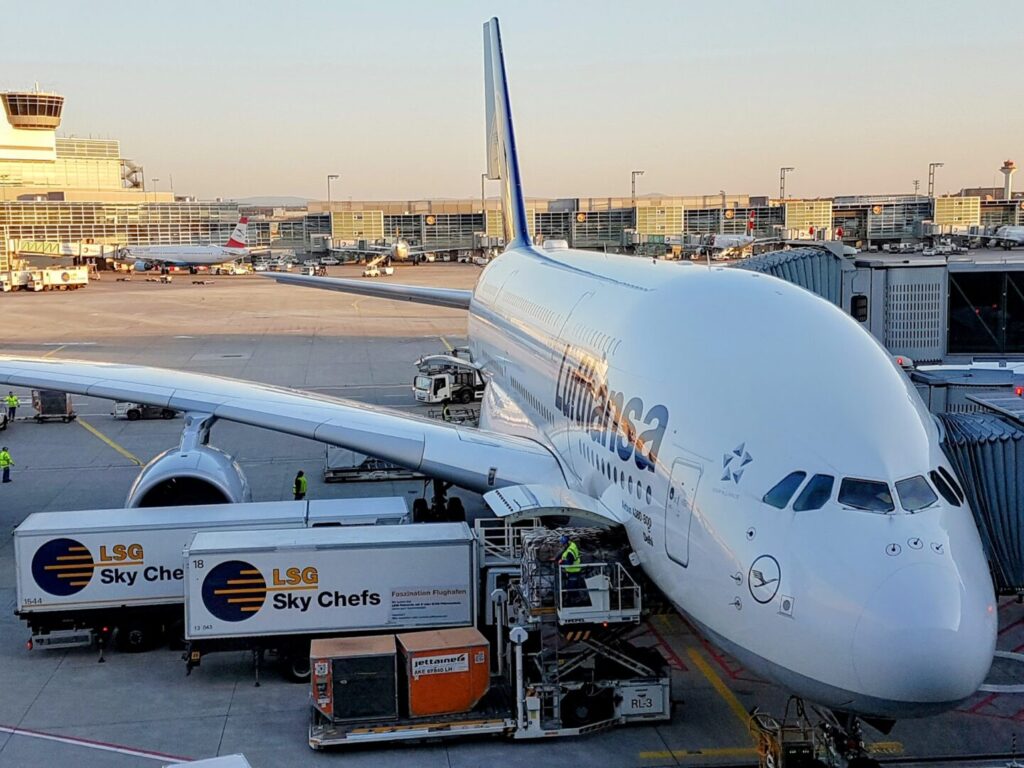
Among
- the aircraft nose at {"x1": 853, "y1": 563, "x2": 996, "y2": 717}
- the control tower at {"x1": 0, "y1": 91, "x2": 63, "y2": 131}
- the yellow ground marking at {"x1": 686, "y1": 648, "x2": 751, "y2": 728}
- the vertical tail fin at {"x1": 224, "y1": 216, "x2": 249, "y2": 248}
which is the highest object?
the control tower at {"x1": 0, "y1": 91, "x2": 63, "y2": 131}

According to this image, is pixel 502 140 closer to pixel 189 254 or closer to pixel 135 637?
pixel 135 637

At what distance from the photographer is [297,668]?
48.2 ft

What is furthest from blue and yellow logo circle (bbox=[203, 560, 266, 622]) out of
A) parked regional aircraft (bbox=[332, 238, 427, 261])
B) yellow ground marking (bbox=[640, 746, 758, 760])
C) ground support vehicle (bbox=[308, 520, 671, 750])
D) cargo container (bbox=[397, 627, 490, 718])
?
parked regional aircraft (bbox=[332, 238, 427, 261])

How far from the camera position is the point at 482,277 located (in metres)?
30.4

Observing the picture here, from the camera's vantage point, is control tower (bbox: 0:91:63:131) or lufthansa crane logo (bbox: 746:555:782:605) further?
control tower (bbox: 0:91:63:131)

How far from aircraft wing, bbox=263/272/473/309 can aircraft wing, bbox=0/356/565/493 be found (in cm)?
908

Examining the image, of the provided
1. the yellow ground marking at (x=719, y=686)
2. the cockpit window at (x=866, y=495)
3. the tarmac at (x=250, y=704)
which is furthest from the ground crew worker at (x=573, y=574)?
the cockpit window at (x=866, y=495)

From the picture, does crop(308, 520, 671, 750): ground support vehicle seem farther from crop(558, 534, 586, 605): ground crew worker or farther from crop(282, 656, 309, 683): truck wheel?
crop(282, 656, 309, 683): truck wheel

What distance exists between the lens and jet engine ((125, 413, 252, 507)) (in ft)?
58.6

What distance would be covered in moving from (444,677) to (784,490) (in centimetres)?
539

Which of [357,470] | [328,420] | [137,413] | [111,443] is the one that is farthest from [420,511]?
[137,413]

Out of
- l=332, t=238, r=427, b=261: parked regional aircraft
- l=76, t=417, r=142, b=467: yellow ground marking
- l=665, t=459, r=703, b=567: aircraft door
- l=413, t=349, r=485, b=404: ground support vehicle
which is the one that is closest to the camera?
l=665, t=459, r=703, b=567: aircraft door

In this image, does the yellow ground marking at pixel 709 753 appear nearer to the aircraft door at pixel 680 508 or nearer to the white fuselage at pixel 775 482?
the white fuselage at pixel 775 482

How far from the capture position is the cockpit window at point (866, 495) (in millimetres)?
9047
